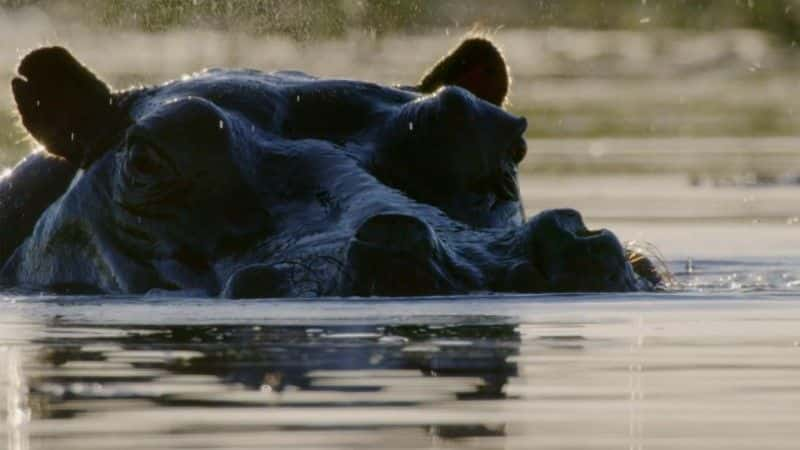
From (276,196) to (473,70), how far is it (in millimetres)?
1942

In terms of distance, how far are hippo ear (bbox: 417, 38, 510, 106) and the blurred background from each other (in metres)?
2.68

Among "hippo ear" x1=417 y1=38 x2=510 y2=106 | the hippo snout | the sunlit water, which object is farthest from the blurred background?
the sunlit water

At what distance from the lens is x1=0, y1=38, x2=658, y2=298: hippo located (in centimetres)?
784

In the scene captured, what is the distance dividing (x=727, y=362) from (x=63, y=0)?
21.8m

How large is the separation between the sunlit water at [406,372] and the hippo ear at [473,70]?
1639 millimetres

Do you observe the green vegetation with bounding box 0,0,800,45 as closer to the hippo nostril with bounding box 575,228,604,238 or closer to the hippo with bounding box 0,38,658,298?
the hippo with bounding box 0,38,658,298

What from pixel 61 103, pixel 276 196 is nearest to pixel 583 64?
pixel 61 103

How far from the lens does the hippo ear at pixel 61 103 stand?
951 centimetres

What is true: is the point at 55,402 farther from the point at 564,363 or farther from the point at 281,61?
the point at 281,61

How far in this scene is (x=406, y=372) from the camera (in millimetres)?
6227

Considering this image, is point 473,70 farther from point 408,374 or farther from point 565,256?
point 408,374

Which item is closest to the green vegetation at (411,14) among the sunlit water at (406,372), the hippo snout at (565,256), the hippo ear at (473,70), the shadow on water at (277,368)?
the hippo ear at (473,70)

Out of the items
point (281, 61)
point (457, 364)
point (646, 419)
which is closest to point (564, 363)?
point (457, 364)

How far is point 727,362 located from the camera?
6.51m
